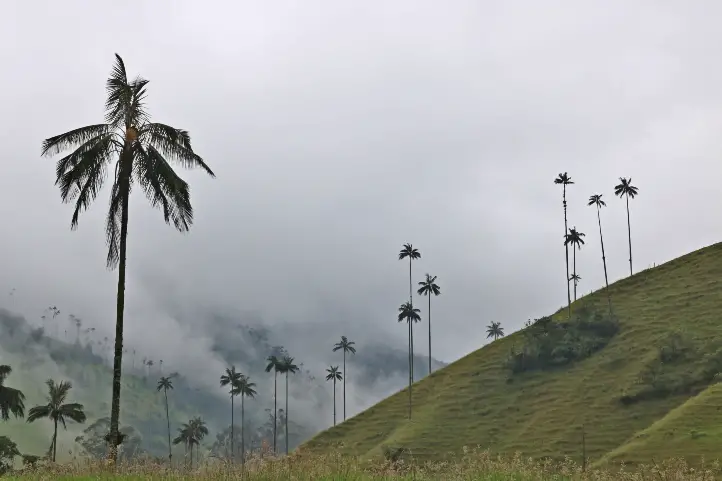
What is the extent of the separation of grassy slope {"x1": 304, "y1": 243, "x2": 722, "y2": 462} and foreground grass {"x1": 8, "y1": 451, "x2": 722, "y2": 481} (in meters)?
47.7

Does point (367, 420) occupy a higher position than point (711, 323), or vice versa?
point (711, 323)

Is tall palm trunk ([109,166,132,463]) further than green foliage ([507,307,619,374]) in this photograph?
No

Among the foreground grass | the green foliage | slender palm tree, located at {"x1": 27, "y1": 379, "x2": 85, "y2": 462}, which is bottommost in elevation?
the foreground grass

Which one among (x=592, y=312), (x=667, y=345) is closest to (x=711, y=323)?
(x=667, y=345)

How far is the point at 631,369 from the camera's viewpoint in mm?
87562

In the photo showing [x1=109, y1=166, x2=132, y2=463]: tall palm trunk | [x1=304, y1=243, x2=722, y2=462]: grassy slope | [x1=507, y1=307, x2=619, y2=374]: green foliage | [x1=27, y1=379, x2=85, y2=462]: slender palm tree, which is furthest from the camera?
[x1=507, y1=307, x2=619, y2=374]: green foliage

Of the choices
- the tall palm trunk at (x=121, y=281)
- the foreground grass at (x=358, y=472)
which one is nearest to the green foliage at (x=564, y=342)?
the tall palm trunk at (x=121, y=281)

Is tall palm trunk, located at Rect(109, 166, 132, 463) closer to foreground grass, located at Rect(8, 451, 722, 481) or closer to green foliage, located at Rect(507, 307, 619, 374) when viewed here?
foreground grass, located at Rect(8, 451, 722, 481)

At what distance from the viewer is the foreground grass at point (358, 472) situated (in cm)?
928

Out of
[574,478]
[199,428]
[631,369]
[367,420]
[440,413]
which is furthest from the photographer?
[199,428]

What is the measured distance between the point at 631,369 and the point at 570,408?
11338 mm

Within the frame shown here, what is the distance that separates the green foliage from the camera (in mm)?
100000

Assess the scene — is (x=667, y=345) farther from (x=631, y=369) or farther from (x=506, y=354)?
(x=506, y=354)

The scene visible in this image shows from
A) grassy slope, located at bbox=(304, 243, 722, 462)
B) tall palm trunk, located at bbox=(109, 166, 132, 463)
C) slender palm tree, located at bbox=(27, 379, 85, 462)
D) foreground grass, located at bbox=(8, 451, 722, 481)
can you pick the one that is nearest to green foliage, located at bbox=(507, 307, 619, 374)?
grassy slope, located at bbox=(304, 243, 722, 462)
